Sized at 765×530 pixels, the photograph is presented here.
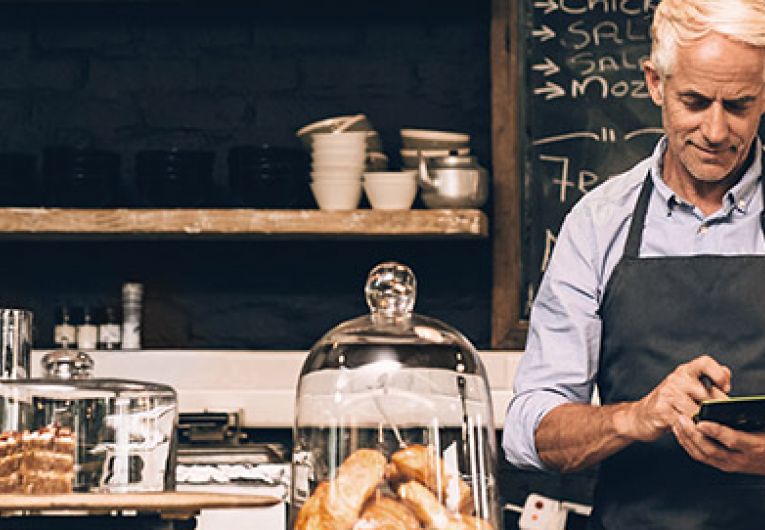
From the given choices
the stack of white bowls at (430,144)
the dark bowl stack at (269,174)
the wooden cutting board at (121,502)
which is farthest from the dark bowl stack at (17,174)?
the wooden cutting board at (121,502)

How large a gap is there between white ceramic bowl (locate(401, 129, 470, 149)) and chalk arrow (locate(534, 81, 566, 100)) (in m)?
0.29

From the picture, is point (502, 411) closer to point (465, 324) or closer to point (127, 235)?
point (465, 324)

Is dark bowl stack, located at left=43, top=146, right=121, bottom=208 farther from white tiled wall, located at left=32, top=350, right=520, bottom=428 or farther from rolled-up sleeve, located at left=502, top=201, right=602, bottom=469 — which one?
rolled-up sleeve, located at left=502, top=201, right=602, bottom=469

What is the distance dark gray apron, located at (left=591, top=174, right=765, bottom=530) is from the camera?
2.06 m

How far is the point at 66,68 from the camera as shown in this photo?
4.07 metres

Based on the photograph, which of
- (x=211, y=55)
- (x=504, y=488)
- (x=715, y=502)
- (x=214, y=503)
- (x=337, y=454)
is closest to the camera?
(x=214, y=503)

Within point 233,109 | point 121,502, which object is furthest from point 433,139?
point 121,502

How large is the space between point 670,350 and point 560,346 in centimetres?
17

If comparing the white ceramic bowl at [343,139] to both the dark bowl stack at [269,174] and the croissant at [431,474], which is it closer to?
the dark bowl stack at [269,174]

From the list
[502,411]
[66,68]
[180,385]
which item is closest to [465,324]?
[502,411]

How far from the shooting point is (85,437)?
1.50 m

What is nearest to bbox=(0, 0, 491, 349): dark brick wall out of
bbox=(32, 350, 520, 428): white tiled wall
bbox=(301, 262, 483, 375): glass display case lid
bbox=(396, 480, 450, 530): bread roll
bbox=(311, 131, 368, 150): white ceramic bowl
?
bbox=(32, 350, 520, 428): white tiled wall

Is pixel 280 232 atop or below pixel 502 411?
atop

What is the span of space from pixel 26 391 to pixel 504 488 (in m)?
2.41
